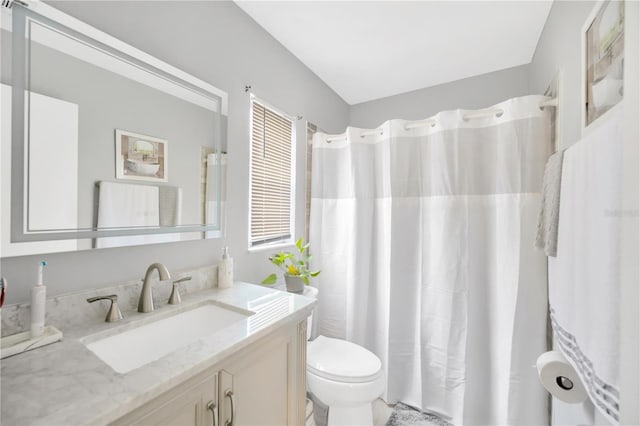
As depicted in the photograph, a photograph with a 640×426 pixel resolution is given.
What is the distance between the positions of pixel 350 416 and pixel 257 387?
80 cm

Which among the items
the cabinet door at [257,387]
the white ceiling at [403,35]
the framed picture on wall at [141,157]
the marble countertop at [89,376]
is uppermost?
the white ceiling at [403,35]

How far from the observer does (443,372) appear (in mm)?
1695

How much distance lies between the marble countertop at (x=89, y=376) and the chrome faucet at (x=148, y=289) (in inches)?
2.0

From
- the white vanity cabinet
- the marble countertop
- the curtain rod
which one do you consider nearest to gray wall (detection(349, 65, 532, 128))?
the curtain rod

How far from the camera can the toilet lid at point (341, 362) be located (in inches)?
54.3

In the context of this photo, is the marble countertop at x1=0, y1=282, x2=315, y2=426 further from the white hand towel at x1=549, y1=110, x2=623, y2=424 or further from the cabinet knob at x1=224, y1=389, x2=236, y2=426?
the white hand towel at x1=549, y1=110, x2=623, y2=424

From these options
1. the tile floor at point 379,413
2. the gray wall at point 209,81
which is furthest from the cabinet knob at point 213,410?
the tile floor at point 379,413

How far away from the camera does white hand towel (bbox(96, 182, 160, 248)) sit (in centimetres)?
97

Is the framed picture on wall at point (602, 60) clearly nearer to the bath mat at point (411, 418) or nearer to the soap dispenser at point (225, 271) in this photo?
the soap dispenser at point (225, 271)

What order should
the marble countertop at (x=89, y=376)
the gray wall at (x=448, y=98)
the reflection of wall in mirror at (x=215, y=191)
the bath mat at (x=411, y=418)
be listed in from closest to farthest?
the marble countertop at (x=89, y=376) → the reflection of wall in mirror at (x=215, y=191) → the bath mat at (x=411, y=418) → the gray wall at (x=448, y=98)

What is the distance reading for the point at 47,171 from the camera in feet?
2.73

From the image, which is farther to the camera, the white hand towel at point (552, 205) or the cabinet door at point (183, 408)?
the white hand towel at point (552, 205)

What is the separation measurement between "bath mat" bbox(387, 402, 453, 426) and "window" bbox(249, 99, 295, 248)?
139cm

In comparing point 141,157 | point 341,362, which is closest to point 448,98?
point 341,362
